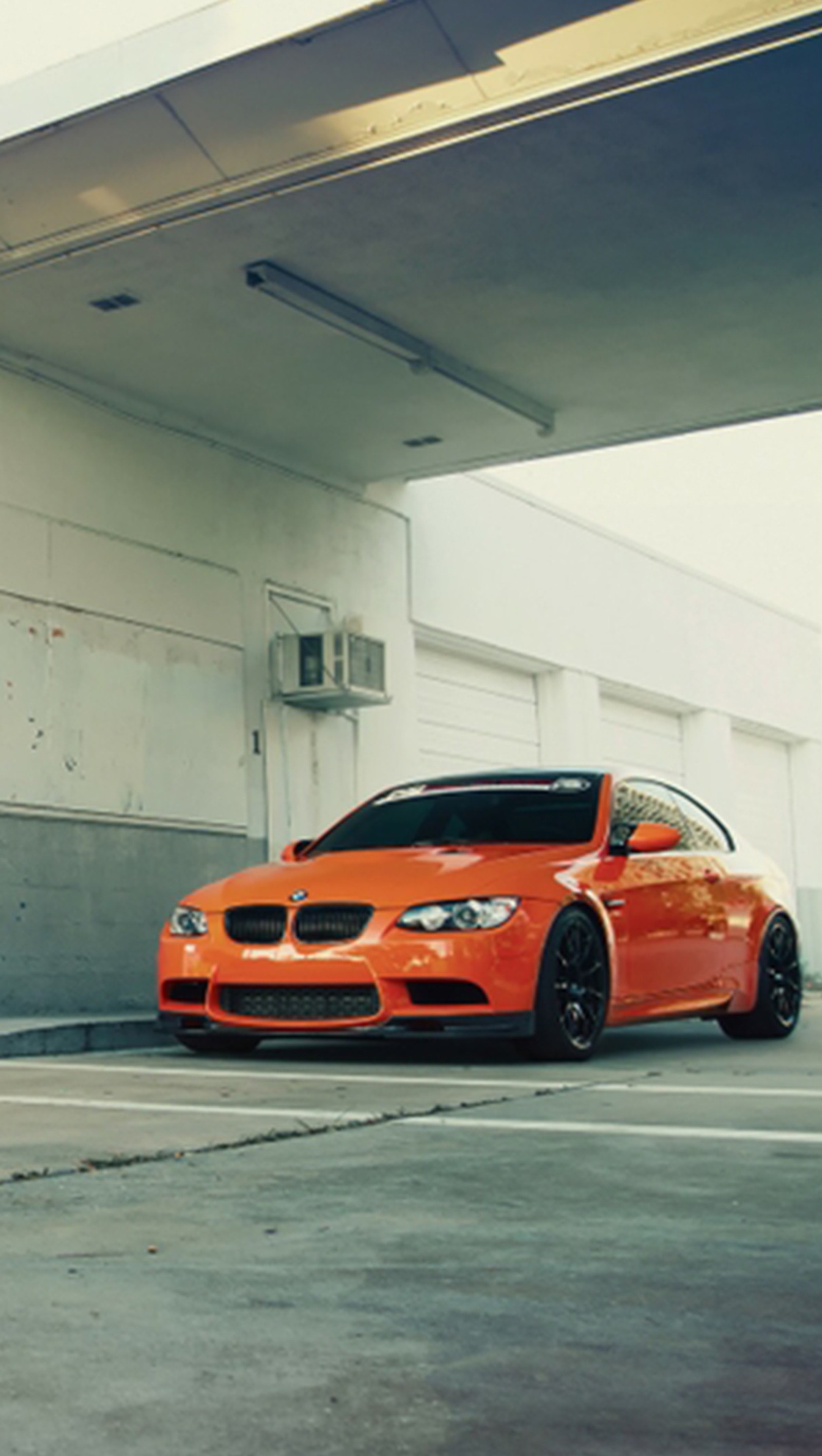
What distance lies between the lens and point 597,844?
8344mm

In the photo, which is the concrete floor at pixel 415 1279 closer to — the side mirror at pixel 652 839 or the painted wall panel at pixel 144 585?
the side mirror at pixel 652 839

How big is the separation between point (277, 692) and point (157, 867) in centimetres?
209

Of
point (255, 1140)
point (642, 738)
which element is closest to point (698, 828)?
point (255, 1140)

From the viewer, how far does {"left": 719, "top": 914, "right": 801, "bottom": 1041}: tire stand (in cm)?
946

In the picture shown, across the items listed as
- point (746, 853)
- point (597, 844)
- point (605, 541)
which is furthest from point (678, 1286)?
point (605, 541)

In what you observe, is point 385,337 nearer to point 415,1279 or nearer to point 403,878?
point 403,878

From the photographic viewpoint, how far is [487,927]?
752 centimetres

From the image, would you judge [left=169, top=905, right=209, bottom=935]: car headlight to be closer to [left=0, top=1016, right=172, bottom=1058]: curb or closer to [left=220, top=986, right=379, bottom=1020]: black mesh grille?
[left=220, top=986, right=379, bottom=1020]: black mesh grille

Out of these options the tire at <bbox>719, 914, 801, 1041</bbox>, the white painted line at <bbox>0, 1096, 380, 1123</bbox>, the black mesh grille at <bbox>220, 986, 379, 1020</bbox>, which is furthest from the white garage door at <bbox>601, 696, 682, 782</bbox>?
the white painted line at <bbox>0, 1096, 380, 1123</bbox>

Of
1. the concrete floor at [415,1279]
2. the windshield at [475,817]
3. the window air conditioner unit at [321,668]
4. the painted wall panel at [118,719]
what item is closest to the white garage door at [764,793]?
the window air conditioner unit at [321,668]

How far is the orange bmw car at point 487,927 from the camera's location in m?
7.54

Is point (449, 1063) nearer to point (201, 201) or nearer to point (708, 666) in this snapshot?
point (201, 201)

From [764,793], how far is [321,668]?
39.4 feet

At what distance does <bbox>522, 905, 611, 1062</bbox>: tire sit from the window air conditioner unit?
23.0ft
